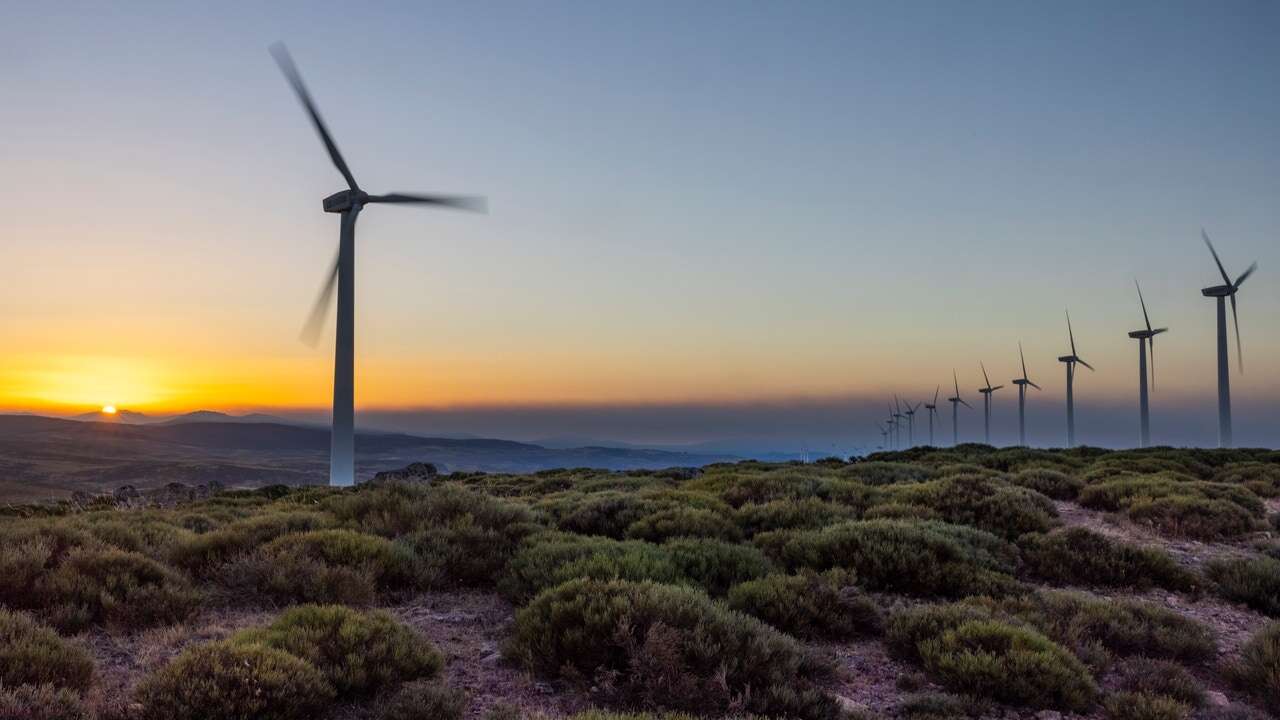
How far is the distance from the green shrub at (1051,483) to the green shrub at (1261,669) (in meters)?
12.4

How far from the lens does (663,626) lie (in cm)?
741

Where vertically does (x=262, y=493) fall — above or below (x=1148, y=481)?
below

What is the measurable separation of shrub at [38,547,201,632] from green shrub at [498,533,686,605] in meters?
4.03

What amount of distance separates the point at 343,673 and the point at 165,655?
2303 mm

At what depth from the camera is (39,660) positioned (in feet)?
21.3

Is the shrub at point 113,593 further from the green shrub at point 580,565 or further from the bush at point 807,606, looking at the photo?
the bush at point 807,606

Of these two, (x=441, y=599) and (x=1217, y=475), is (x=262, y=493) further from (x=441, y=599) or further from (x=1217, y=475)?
(x=1217, y=475)

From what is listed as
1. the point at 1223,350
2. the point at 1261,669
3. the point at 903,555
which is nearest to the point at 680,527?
the point at 903,555

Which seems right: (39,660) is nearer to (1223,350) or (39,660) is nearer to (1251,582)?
(1251,582)

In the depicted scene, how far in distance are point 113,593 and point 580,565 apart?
5.72 metres

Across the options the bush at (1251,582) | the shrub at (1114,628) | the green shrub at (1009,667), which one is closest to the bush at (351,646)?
the green shrub at (1009,667)

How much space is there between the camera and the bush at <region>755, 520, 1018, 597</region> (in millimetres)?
10766

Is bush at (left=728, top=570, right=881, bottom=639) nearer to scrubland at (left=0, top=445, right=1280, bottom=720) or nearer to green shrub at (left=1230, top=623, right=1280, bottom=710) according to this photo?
scrubland at (left=0, top=445, right=1280, bottom=720)

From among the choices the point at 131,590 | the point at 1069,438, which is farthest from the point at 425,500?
the point at 1069,438
